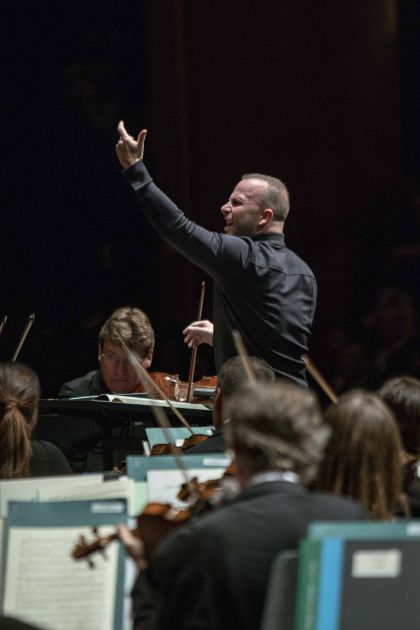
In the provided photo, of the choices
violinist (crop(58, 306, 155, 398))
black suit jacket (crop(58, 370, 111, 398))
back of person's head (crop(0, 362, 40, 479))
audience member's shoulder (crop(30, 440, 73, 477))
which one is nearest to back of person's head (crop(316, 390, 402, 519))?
back of person's head (crop(0, 362, 40, 479))

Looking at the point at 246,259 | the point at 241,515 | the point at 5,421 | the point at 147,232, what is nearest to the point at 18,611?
the point at 241,515

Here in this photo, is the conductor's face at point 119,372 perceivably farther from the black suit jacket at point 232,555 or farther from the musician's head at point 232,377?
the black suit jacket at point 232,555

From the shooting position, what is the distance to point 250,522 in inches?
74.8

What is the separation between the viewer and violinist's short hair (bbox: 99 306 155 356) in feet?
15.4

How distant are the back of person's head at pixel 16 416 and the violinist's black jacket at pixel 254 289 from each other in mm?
680

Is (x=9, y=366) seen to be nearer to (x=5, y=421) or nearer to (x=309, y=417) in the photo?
(x=5, y=421)

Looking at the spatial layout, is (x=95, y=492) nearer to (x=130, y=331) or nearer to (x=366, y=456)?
(x=366, y=456)

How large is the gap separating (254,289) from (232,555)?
1934mm

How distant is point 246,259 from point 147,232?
3071 mm

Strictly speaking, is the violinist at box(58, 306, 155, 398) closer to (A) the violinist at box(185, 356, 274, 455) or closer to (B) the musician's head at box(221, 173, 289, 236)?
(B) the musician's head at box(221, 173, 289, 236)

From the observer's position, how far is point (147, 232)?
6.71 metres

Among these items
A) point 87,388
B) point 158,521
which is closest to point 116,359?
point 87,388

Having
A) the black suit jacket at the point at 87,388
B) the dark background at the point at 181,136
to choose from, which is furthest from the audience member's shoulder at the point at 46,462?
the dark background at the point at 181,136

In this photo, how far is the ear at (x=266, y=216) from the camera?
3.90 meters
